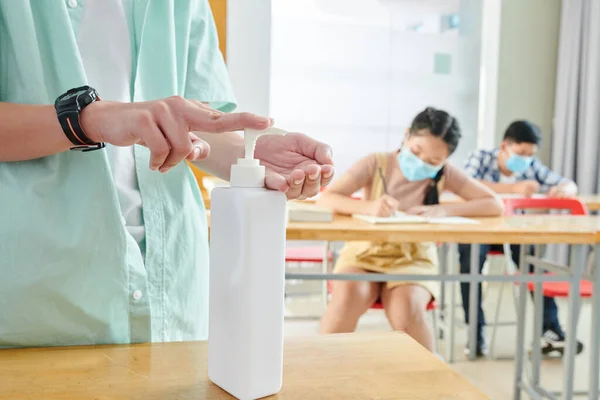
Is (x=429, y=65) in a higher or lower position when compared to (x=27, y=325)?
higher

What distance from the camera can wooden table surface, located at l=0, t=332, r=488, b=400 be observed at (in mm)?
535

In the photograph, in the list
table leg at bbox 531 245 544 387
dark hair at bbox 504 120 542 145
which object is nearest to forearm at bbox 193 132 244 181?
table leg at bbox 531 245 544 387

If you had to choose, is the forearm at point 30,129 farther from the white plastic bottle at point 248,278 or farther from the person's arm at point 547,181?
the person's arm at point 547,181

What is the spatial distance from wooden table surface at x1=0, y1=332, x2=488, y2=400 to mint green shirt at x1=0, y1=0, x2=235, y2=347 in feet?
0.12

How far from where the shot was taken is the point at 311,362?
24.7 inches

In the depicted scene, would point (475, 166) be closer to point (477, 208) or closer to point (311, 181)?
point (477, 208)

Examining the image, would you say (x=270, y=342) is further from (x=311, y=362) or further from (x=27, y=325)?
(x=27, y=325)

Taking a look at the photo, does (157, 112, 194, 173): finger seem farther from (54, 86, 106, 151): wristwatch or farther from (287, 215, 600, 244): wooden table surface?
(287, 215, 600, 244): wooden table surface

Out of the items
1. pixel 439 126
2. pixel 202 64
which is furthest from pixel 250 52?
pixel 202 64

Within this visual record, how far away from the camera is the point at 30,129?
0.56 metres

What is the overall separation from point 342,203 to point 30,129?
1.77 meters

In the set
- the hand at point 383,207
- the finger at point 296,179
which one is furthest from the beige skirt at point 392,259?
the finger at point 296,179

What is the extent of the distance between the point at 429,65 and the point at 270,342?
16.3ft

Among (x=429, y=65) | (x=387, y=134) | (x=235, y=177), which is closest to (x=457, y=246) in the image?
(x=387, y=134)
